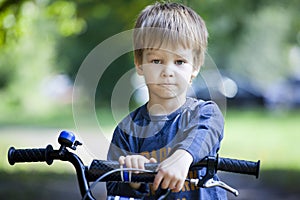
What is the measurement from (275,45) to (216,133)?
24.4 metres

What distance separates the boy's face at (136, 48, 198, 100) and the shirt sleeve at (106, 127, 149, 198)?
0.21 m

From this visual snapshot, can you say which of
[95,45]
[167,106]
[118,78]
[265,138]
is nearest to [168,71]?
[167,106]

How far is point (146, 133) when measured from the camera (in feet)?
8.97

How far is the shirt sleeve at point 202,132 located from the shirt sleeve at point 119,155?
0.63 feet

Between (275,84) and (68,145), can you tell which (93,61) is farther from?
(275,84)

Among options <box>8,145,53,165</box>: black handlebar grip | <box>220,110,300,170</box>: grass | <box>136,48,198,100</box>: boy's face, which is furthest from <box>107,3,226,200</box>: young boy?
<box>220,110,300,170</box>: grass

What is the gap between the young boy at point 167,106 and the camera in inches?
104

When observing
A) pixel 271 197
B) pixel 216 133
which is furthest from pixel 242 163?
pixel 271 197

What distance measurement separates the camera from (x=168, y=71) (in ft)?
8.73

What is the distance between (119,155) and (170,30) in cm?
50

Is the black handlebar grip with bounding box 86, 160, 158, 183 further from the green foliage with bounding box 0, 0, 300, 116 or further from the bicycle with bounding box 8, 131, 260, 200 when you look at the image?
the green foliage with bounding box 0, 0, 300, 116

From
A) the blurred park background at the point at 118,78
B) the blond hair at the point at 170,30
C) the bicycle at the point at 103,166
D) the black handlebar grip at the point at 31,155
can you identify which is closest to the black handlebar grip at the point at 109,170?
the bicycle at the point at 103,166

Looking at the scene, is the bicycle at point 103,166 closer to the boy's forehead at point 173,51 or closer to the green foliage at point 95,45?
the boy's forehead at point 173,51

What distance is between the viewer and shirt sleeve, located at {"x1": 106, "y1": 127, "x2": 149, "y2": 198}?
2.57 metres
